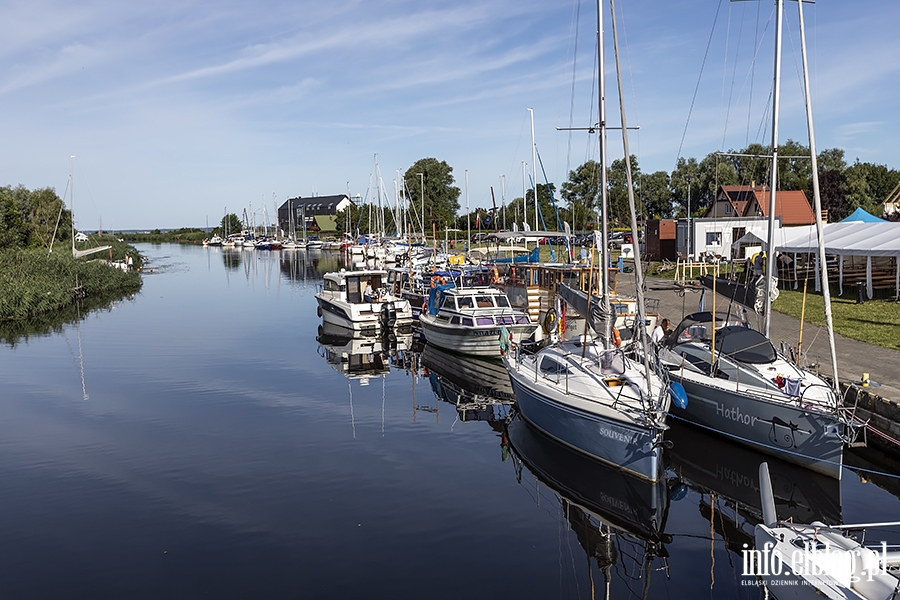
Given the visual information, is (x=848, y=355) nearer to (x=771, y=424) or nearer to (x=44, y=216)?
(x=771, y=424)

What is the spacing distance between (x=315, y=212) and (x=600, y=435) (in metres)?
160

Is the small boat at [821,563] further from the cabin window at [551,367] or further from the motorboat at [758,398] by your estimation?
the cabin window at [551,367]

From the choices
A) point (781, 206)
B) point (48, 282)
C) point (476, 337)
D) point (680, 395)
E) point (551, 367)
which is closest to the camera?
point (680, 395)

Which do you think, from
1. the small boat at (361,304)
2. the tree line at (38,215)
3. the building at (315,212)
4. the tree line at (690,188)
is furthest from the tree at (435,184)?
the small boat at (361,304)

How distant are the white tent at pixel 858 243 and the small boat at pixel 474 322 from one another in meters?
12.4

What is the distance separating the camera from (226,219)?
171 metres

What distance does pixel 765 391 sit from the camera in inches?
631

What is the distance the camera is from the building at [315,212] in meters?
163

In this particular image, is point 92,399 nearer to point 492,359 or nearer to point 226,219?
point 492,359

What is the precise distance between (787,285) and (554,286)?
15.4 metres

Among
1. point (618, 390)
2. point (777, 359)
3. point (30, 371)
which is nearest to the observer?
point (618, 390)

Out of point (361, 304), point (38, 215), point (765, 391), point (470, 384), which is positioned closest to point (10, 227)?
point (38, 215)

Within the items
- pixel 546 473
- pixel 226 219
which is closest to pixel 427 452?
pixel 546 473

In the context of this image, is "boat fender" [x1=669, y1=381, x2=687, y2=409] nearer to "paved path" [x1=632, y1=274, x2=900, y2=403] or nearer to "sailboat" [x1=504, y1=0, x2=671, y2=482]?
"sailboat" [x1=504, y1=0, x2=671, y2=482]
